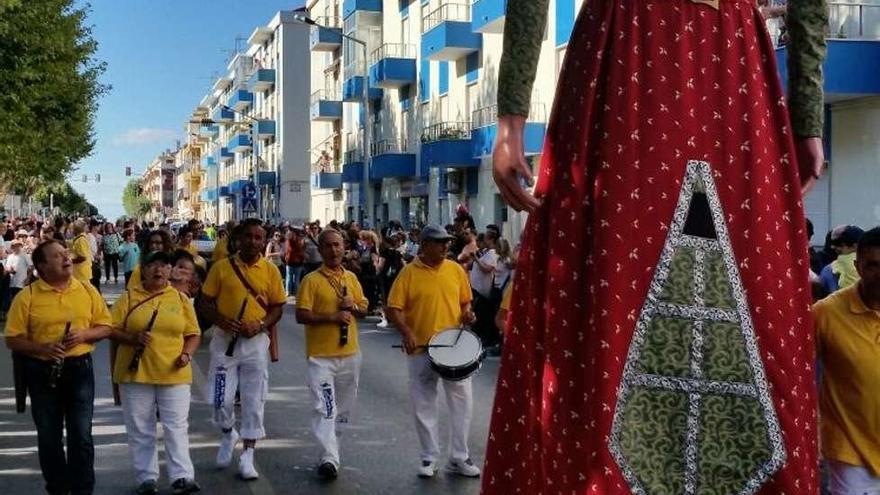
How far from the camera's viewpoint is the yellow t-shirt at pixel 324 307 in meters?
8.48

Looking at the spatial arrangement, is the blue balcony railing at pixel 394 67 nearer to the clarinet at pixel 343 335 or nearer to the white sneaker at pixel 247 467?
the clarinet at pixel 343 335

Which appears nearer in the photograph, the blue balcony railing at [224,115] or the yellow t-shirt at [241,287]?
the yellow t-shirt at [241,287]

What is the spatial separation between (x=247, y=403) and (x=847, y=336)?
5.23 metres

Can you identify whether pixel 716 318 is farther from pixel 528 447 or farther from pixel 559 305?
pixel 528 447

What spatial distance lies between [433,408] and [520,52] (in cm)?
551

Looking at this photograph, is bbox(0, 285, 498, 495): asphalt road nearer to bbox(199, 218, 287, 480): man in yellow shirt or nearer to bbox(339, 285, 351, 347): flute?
bbox(199, 218, 287, 480): man in yellow shirt

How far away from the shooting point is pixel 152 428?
7562mm

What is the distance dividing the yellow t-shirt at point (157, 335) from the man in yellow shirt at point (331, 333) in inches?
40.8

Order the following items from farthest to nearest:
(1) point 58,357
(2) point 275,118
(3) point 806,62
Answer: (2) point 275,118 → (1) point 58,357 → (3) point 806,62

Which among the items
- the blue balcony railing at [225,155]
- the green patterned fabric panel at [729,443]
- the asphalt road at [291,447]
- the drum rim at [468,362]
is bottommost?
the asphalt road at [291,447]

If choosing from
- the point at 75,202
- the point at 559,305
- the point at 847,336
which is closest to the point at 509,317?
the point at 559,305

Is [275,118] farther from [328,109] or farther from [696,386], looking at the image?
[696,386]

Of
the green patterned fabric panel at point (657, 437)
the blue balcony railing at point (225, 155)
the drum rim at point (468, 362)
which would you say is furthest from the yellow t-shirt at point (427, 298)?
the blue balcony railing at point (225, 155)

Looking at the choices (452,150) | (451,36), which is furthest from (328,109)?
(452,150)
